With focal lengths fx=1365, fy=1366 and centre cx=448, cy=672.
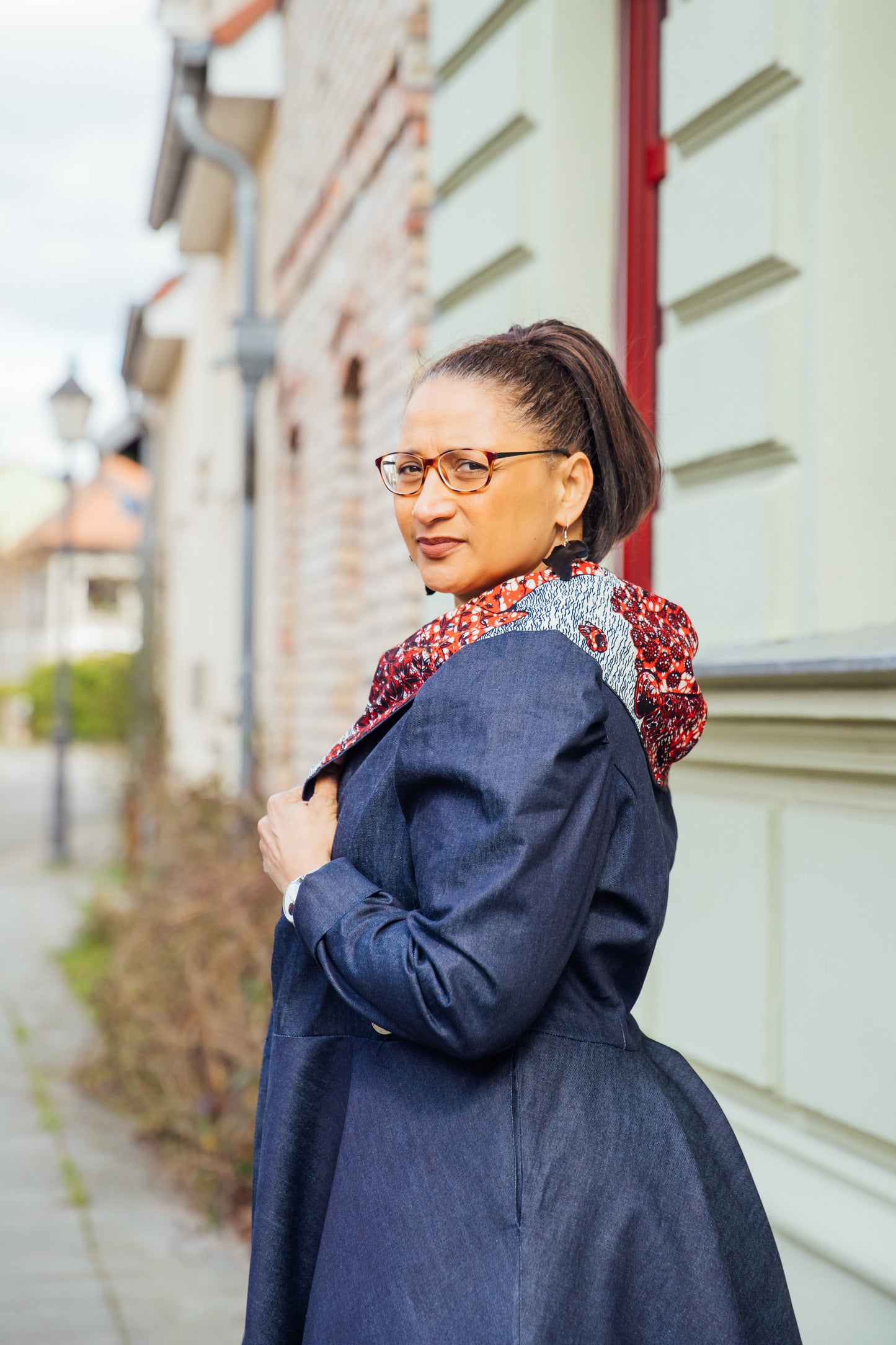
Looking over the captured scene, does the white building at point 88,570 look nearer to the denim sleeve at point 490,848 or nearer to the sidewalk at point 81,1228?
the sidewalk at point 81,1228

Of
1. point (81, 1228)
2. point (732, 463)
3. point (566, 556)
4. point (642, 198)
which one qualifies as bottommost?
point (81, 1228)

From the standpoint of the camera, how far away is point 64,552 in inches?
546

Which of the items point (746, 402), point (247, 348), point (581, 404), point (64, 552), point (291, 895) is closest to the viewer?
point (291, 895)

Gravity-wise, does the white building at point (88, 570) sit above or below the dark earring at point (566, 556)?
above

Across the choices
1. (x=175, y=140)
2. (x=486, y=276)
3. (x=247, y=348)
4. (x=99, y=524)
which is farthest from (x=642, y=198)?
(x=99, y=524)

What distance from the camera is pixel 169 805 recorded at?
7.51 meters

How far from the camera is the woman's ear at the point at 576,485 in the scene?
5.59 ft

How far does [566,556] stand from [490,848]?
44cm

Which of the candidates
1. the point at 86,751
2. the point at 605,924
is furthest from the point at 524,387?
the point at 86,751

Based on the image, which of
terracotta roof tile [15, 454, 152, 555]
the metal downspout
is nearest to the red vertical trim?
the metal downspout

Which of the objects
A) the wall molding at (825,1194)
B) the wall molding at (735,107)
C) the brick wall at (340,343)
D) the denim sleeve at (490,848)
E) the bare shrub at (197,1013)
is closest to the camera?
the denim sleeve at (490,848)

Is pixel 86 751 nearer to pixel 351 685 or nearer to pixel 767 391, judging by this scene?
pixel 351 685

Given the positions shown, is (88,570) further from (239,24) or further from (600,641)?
(600,641)

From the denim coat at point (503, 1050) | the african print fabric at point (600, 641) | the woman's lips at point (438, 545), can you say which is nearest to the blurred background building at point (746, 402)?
the woman's lips at point (438, 545)
